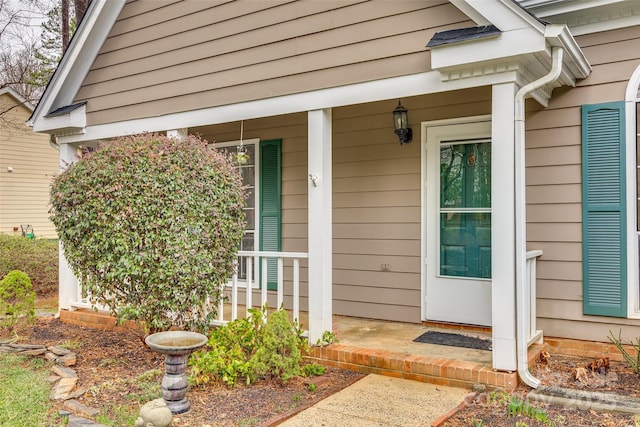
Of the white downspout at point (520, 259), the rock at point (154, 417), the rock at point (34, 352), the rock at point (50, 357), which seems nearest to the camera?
the rock at point (154, 417)

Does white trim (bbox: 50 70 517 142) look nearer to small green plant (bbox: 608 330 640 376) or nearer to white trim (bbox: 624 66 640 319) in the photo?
white trim (bbox: 624 66 640 319)

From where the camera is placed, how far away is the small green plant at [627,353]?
3793 millimetres

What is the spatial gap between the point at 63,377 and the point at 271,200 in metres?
3.12

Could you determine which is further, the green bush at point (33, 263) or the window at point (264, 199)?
the green bush at point (33, 263)

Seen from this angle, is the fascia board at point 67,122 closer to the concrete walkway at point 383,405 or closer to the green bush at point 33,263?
the green bush at point 33,263

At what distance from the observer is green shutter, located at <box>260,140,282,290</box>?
20.9 ft

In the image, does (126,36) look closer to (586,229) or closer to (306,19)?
(306,19)

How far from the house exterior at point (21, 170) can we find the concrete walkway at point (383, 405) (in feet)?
46.8

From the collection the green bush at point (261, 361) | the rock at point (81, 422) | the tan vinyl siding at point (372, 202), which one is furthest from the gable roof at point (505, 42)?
the rock at point (81, 422)

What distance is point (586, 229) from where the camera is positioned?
14.4ft

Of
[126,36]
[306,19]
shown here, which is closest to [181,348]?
[306,19]

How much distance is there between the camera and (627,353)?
4.19 metres

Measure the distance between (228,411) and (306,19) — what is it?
11.3 ft

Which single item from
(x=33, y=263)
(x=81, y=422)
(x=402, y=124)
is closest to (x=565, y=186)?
(x=402, y=124)
